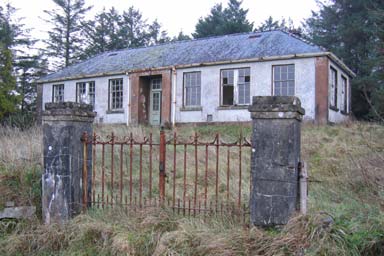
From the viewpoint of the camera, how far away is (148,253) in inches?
179

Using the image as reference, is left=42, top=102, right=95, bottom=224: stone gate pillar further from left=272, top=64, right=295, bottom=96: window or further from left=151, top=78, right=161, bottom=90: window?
left=151, top=78, right=161, bottom=90: window

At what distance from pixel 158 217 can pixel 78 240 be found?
42.7 inches

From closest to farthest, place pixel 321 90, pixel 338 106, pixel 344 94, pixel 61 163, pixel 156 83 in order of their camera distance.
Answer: pixel 61 163, pixel 321 90, pixel 338 106, pixel 344 94, pixel 156 83

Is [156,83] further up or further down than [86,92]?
further up

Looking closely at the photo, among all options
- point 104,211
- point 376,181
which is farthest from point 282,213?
point 104,211

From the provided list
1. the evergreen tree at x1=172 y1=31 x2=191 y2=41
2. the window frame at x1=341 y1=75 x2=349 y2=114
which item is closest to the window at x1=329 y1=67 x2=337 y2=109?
the window frame at x1=341 y1=75 x2=349 y2=114

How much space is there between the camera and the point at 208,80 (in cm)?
1838

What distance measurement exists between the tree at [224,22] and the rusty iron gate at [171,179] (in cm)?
2492

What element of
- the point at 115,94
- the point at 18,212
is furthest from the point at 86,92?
the point at 18,212

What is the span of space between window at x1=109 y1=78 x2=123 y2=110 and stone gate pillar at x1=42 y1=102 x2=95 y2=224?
15782 millimetres

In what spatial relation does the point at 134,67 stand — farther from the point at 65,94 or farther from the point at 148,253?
the point at 148,253

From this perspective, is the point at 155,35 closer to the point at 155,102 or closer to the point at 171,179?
the point at 155,102

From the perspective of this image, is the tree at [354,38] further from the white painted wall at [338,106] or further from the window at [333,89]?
the window at [333,89]

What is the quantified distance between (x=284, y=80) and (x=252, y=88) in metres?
1.48
